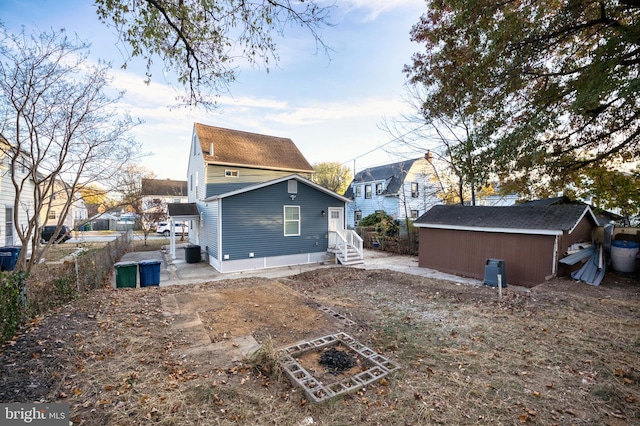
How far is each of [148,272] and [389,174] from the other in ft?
67.1

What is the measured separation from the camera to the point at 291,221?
12.9 m

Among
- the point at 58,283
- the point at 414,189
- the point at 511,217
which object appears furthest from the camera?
the point at 414,189

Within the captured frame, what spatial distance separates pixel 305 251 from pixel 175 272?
18.7ft

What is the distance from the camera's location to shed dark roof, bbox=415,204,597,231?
29.5 feet

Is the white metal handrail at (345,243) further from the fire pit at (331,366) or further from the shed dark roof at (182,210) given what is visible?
the fire pit at (331,366)

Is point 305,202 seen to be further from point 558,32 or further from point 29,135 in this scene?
point 558,32

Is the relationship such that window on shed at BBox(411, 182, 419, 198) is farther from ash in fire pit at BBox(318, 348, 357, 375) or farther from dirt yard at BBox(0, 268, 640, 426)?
ash in fire pit at BBox(318, 348, 357, 375)

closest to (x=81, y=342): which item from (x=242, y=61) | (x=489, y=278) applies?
(x=242, y=61)

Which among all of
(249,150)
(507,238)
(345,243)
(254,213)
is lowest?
(345,243)

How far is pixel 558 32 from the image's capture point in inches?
267

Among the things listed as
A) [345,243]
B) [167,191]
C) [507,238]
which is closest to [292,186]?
[345,243]

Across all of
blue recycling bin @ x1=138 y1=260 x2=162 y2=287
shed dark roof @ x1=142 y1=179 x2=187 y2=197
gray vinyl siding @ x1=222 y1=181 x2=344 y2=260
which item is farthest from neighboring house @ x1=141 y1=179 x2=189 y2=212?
blue recycling bin @ x1=138 y1=260 x2=162 y2=287

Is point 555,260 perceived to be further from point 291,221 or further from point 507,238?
point 291,221

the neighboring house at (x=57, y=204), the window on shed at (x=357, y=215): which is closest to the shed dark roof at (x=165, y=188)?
the neighboring house at (x=57, y=204)
